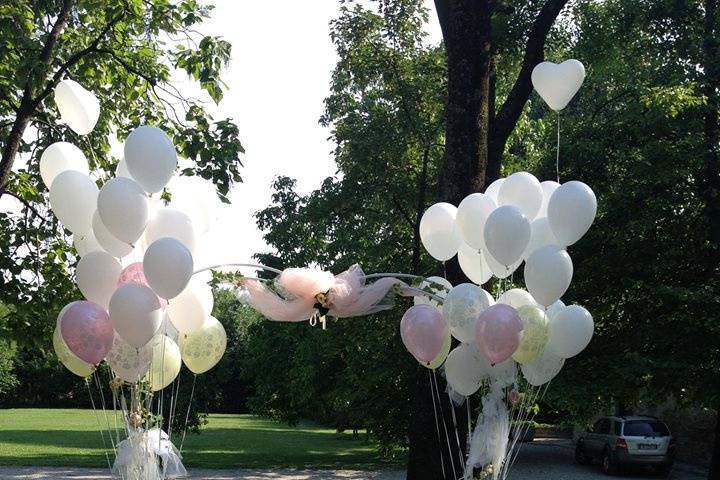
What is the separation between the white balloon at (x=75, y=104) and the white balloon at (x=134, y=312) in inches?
75.7

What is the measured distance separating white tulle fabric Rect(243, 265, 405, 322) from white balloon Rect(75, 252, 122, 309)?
1152mm

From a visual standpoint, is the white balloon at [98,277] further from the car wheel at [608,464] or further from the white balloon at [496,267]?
the car wheel at [608,464]

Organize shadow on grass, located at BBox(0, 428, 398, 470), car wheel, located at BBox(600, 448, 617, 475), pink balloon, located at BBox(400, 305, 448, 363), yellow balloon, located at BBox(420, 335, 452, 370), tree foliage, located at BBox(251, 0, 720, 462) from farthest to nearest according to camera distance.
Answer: shadow on grass, located at BBox(0, 428, 398, 470) → car wheel, located at BBox(600, 448, 617, 475) → tree foliage, located at BBox(251, 0, 720, 462) → yellow balloon, located at BBox(420, 335, 452, 370) → pink balloon, located at BBox(400, 305, 448, 363)

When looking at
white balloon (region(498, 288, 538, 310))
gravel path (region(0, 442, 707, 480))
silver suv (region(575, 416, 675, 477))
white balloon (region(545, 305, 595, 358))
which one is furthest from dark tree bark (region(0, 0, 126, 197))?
silver suv (region(575, 416, 675, 477))

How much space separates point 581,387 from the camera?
1229 cm

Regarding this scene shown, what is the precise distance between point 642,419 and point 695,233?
33.3 ft


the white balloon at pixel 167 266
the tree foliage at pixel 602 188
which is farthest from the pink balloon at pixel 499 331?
the tree foliage at pixel 602 188

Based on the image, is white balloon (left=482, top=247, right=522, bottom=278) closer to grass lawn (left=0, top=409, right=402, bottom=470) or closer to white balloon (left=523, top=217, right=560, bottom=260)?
white balloon (left=523, top=217, right=560, bottom=260)

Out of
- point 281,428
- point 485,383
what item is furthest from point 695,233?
point 281,428

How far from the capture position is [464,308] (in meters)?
6.96

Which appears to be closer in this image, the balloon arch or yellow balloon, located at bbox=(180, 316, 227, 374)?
the balloon arch

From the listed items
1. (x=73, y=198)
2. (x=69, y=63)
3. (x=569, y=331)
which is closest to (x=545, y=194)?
(x=569, y=331)

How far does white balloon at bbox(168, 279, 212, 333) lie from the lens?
260 inches

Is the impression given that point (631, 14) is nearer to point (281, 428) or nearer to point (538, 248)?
point (538, 248)
